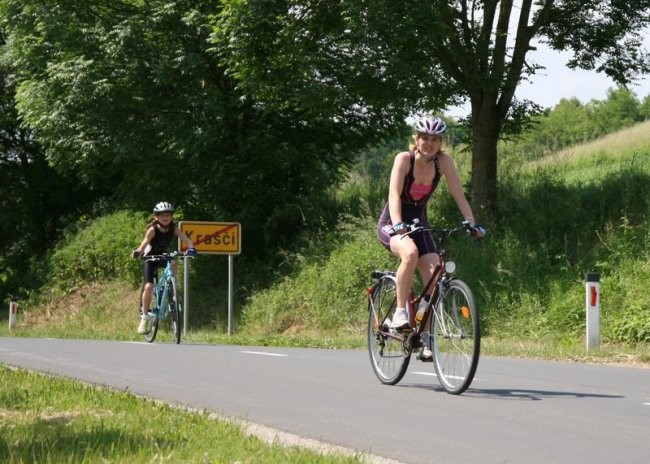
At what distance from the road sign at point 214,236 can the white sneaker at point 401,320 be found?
1396 centimetres

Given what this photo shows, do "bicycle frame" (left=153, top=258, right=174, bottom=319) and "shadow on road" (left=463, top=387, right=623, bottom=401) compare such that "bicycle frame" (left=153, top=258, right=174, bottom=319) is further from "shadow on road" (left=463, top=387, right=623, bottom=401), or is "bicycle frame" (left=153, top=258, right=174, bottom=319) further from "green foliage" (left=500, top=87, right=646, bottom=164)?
"green foliage" (left=500, top=87, right=646, bottom=164)

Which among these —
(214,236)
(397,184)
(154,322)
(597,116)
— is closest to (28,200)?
(214,236)

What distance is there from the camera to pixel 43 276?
41.4m

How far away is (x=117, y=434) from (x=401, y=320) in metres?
3.10

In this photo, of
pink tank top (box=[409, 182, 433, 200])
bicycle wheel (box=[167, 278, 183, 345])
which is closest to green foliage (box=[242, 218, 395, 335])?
bicycle wheel (box=[167, 278, 183, 345])

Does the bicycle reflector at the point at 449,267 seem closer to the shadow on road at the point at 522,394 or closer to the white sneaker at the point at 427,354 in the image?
the white sneaker at the point at 427,354

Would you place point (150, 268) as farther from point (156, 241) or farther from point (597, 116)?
point (597, 116)

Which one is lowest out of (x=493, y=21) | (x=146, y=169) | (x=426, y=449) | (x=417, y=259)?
(x=426, y=449)

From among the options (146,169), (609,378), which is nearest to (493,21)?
(146,169)

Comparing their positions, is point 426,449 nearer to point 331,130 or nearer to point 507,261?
point 507,261

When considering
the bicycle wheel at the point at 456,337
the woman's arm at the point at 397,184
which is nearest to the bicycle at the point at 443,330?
the bicycle wheel at the point at 456,337

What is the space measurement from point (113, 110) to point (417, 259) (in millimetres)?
20075

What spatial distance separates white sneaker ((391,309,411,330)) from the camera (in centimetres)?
902

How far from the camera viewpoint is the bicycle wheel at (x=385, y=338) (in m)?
9.45
